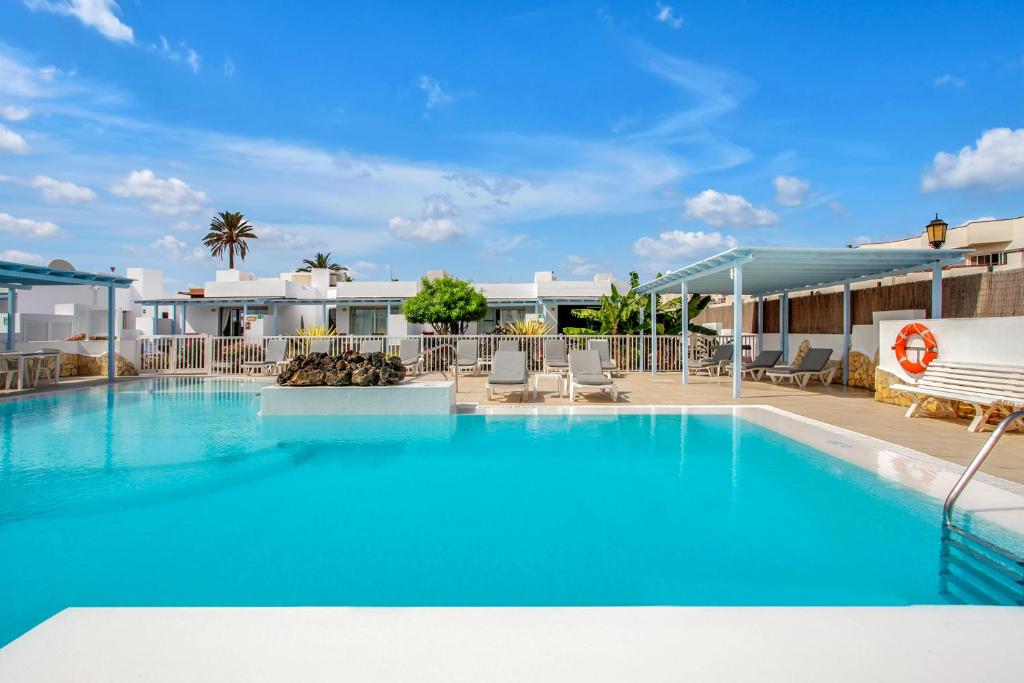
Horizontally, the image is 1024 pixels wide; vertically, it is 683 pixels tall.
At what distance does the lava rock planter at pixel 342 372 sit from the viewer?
1088 centimetres

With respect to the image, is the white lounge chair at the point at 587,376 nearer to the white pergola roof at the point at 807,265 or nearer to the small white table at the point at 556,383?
the small white table at the point at 556,383

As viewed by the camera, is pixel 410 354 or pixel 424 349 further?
pixel 424 349

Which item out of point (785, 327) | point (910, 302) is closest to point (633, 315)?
point (785, 327)

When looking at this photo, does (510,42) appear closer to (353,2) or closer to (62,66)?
(353,2)

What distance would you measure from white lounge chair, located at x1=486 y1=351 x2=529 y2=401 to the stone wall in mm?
13183

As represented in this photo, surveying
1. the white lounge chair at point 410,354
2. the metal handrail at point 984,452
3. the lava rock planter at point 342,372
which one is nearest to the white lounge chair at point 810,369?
the lava rock planter at point 342,372

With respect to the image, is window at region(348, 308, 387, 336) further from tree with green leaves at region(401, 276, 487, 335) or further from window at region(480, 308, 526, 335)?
tree with green leaves at region(401, 276, 487, 335)

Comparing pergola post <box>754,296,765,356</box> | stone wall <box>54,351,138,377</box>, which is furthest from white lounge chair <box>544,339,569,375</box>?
stone wall <box>54,351,138,377</box>

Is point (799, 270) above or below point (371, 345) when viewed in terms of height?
above

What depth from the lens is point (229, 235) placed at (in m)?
46.1

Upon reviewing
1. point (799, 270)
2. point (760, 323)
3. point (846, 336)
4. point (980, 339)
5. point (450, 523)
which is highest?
point (799, 270)

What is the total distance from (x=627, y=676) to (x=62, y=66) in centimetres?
1547

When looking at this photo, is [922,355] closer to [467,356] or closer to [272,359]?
[467,356]

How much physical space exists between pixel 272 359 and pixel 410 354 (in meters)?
4.65
